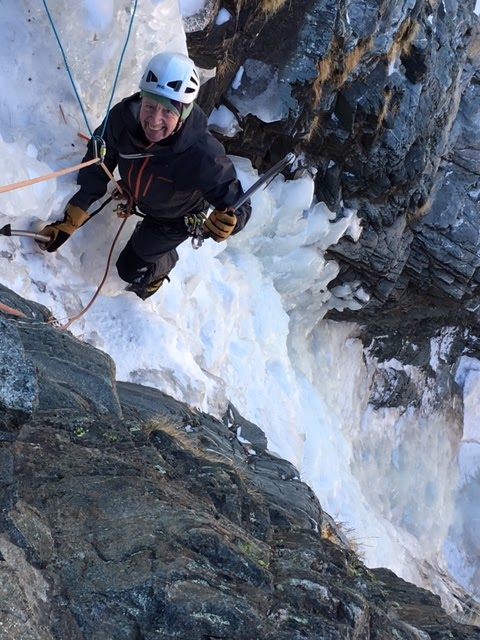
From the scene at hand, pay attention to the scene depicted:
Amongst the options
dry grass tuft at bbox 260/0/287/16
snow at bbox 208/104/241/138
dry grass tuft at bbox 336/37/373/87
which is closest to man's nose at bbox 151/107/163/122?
dry grass tuft at bbox 260/0/287/16

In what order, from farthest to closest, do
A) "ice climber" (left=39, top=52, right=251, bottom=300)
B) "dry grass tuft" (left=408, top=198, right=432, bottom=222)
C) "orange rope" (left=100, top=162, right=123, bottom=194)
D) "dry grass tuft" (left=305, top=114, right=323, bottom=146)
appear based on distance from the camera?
"dry grass tuft" (left=408, top=198, right=432, bottom=222) < "dry grass tuft" (left=305, top=114, right=323, bottom=146) < "orange rope" (left=100, top=162, right=123, bottom=194) < "ice climber" (left=39, top=52, right=251, bottom=300)

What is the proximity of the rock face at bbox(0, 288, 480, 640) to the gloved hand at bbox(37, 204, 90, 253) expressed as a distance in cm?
139

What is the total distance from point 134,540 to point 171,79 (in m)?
3.09

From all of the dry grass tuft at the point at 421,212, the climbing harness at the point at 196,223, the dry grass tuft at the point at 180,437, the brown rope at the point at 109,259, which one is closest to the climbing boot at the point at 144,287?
the brown rope at the point at 109,259

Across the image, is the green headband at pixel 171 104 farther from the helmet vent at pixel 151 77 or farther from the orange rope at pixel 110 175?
the orange rope at pixel 110 175

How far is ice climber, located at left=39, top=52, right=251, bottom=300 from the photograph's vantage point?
476cm

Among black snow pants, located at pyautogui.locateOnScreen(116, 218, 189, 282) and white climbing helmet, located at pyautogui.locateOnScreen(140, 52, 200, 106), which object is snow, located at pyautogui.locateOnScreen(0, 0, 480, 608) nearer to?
black snow pants, located at pyautogui.locateOnScreen(116, 218, 189, 282)

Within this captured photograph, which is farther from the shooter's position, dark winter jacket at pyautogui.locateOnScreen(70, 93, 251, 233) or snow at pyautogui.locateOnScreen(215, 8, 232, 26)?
snow at pyautogui.locateOnScreen(215, 8, 232, 26)

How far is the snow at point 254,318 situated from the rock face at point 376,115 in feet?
0.92

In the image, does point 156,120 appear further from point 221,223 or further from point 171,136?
point 221,223

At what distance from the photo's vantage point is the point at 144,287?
6.84 meters

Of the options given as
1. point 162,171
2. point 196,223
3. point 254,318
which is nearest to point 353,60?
point 254,318

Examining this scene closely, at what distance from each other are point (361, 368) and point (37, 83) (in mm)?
10482

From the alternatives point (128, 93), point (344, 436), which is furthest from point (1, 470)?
point (344, 436)
